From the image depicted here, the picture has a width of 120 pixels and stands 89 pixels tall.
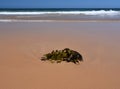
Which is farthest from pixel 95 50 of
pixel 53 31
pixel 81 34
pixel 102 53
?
pixel 53 31

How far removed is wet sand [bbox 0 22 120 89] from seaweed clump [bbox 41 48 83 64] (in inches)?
2.3

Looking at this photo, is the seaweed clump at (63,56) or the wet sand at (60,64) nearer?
the wet sand at (60,64)

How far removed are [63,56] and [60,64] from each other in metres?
0.15

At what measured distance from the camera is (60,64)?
2.06 m

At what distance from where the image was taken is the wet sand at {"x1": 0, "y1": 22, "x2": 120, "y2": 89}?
172 cm

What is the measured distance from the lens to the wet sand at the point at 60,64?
67.7 inches

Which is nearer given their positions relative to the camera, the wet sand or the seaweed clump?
the wet sand

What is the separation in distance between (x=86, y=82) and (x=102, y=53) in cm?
63

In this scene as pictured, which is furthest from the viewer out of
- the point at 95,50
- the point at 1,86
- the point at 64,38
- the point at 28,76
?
the point at 64,38

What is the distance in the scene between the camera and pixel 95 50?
2.39 metres

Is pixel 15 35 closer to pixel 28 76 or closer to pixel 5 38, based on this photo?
pixel 5 38

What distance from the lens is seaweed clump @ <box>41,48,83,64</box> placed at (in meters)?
2.14

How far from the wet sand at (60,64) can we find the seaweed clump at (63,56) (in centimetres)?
6

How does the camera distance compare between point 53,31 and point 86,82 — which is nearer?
point 86,82
